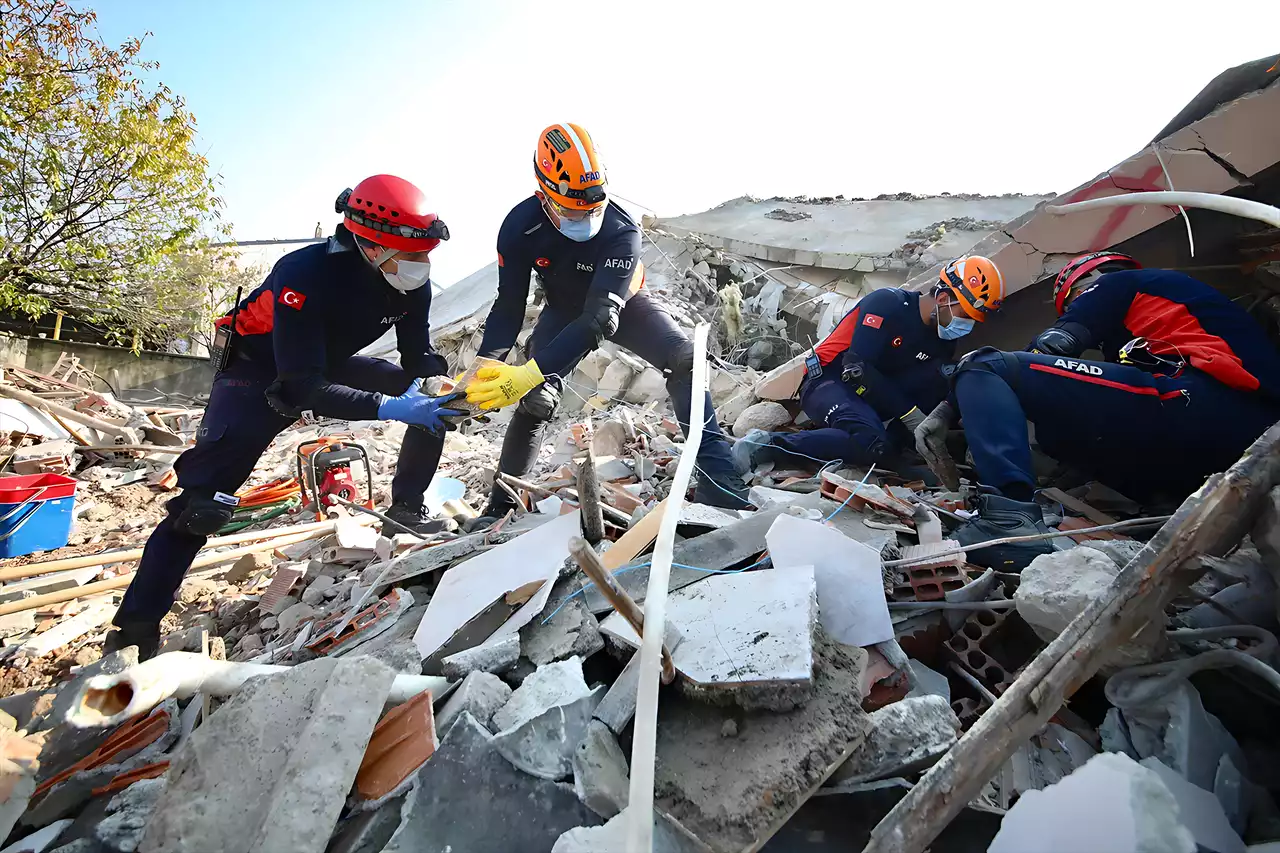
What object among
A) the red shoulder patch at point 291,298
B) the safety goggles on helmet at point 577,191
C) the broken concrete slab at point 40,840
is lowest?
the broken concrete slab at point 40,840

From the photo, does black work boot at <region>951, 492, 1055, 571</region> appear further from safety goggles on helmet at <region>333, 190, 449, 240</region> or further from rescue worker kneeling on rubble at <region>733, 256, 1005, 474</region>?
safety goggles on helmet at <region>333, 190, 449, 240</region>

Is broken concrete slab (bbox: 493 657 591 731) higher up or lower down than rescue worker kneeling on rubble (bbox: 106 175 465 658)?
lower down

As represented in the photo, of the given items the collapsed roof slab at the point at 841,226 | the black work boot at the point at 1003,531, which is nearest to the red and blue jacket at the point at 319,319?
the black work boot at the point at 1003,531

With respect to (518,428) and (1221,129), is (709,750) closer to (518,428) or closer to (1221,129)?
(518,428)

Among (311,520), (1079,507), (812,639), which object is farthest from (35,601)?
(1079,507)

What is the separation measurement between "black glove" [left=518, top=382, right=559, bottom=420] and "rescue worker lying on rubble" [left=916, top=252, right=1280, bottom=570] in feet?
6.40

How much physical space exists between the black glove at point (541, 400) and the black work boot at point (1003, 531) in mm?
1975

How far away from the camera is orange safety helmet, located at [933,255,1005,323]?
369cm

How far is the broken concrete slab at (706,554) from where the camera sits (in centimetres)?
193

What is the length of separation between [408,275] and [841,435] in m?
2.68

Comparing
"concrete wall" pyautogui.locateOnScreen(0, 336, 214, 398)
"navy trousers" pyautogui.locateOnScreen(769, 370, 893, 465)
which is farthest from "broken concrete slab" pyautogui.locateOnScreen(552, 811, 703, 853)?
"concrete wall" pyautogui.locateOnScreen(0, 336, 214, 398)

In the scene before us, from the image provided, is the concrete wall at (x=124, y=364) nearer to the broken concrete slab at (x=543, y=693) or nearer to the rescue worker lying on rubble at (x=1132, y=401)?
the broken concrete slab at (x=543, y=693)

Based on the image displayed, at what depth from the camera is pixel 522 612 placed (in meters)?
1.82

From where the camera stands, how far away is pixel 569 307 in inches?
137
